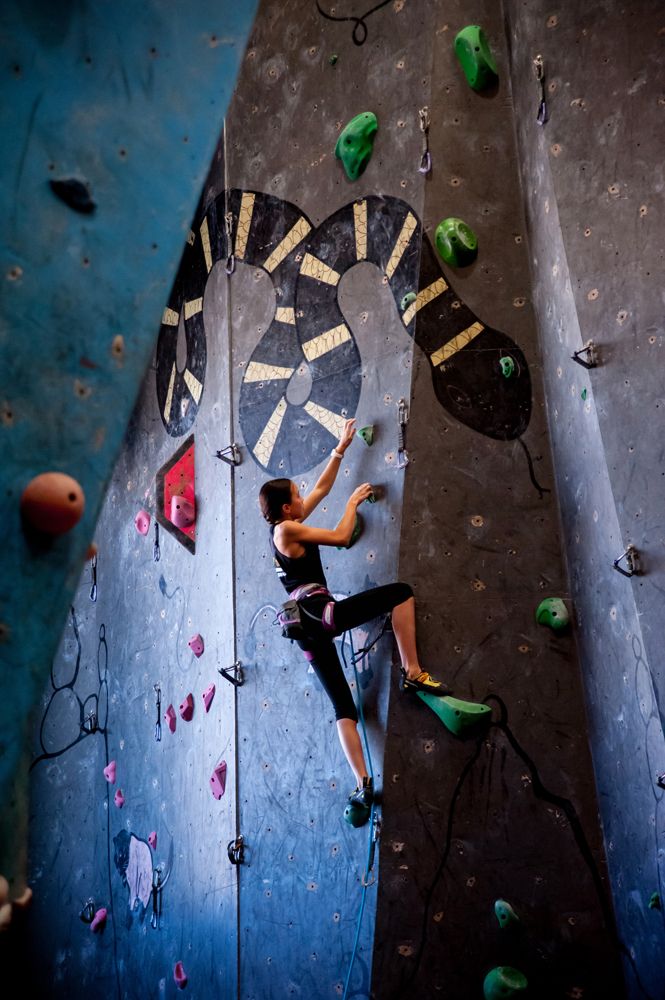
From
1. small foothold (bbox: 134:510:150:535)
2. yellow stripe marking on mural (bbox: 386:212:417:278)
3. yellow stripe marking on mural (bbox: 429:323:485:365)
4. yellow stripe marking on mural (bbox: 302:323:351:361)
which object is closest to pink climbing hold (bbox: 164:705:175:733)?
small foothold (bbox: 134:510:150:535)

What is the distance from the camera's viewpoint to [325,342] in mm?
4191

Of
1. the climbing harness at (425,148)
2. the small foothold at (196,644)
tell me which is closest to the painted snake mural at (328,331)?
the climbing harness at (425,148)

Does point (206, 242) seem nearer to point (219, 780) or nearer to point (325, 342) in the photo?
point (325, 342)

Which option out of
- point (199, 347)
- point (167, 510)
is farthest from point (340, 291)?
point (167, 510)

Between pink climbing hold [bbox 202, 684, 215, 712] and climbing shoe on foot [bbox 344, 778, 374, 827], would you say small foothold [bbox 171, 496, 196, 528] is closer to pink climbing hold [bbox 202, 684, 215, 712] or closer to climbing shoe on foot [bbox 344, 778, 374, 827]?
pink climbing hold [bbox 202, 684, 215, 712]

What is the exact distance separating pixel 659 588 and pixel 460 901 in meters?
1.48

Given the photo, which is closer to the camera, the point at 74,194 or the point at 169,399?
the point at 74,194

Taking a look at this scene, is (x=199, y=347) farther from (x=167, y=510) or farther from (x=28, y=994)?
(x=28, y=994)

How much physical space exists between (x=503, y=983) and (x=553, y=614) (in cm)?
144

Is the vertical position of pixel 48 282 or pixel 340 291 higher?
pixel 340 291

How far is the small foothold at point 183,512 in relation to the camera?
192 inches

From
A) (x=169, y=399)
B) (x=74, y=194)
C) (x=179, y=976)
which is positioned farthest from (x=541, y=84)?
(x=179, y=976)

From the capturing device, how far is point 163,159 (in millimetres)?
1409

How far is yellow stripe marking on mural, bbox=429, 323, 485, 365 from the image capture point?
12.5 feet
